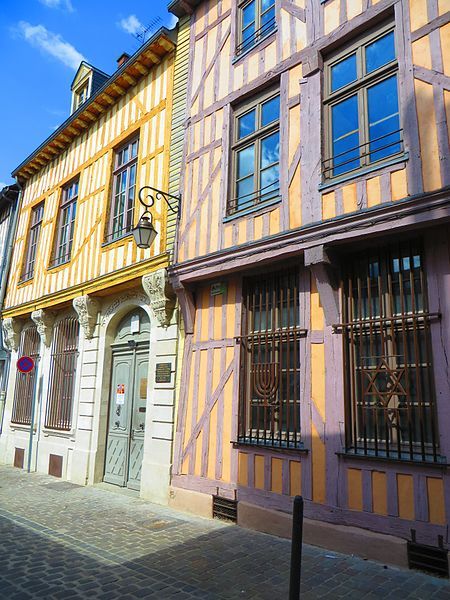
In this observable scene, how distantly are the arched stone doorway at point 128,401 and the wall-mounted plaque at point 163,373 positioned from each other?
2.64 ft

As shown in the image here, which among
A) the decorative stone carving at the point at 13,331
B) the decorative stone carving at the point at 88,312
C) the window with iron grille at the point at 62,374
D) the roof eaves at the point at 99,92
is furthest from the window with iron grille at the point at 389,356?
Result: the decorative stone carving at the point at 13,331

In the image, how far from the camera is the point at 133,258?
775cm

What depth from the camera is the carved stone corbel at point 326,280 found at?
4.96 meters

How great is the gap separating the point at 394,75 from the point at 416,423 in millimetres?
3700

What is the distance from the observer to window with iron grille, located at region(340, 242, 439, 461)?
4.26 metres

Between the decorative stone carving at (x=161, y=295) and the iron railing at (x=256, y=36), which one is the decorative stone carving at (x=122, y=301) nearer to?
the decorative stone carving at (x=161, y=295)

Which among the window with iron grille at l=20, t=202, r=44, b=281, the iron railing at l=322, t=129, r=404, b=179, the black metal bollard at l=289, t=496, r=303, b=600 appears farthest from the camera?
the window with iron grille at l=20, t=202, r=44, b=281

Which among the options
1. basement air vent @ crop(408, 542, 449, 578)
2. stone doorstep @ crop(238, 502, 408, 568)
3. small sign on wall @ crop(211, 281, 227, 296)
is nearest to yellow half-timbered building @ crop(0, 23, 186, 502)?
small sign on wall @ crop(211, 281, 227, 296)

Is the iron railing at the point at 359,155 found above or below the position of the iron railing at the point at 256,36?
below

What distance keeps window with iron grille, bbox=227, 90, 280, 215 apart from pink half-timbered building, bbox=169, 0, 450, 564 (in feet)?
0.09

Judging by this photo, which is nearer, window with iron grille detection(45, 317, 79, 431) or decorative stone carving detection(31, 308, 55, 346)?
window with iron grille detection(45, 317, 79, 431)

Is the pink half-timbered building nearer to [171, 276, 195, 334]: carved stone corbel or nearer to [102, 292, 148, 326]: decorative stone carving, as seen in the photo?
[171, 276, 195, 334]: carved stone corbel

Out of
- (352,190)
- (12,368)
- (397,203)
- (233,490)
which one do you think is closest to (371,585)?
(233,490)

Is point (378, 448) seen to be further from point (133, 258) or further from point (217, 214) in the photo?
point (133, 258)
